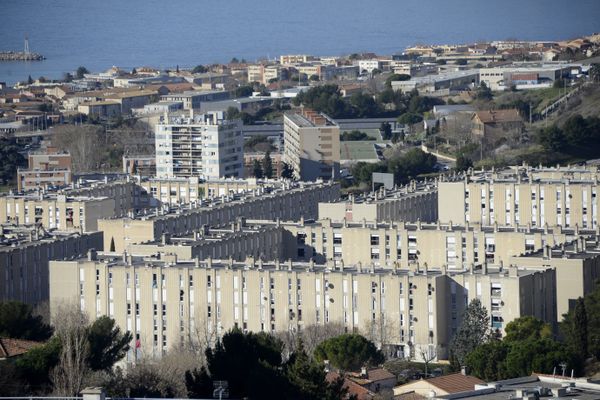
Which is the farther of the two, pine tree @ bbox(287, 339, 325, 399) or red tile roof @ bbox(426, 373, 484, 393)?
red tile roof @ bbox(426, 373, 484, 393)

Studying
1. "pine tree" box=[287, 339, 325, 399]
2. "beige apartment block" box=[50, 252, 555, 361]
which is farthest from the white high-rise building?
"pine tree" box=[287, 339, 325, 399]

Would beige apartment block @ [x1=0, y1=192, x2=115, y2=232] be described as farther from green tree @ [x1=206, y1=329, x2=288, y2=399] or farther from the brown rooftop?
green tree @ [x1=206, y1=329, x2=288, y2=399]

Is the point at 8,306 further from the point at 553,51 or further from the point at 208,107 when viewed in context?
the point at 553,51

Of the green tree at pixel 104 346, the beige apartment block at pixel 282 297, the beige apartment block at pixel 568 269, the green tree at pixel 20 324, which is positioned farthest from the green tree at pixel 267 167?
the green tree at pixel 104 346

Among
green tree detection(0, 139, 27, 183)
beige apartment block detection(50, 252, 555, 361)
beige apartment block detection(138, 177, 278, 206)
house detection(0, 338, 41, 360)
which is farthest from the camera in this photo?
green tree detection(0, 139, 27, 183)

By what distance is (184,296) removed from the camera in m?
35.5

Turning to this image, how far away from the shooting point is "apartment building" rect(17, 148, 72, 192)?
5762cm

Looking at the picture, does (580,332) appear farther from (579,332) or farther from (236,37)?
(236,37)

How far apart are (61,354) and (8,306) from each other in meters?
5.54

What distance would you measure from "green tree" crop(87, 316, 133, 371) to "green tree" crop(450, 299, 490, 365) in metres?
5.28

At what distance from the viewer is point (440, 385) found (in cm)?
2659

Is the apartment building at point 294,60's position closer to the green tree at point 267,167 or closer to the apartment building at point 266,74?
the apartment building at point 266,74

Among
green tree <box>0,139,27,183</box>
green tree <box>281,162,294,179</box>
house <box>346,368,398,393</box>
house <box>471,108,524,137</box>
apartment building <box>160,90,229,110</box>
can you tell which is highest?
apartment building <box>160,90,229,110</box>

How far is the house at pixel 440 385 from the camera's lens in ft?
85.8
